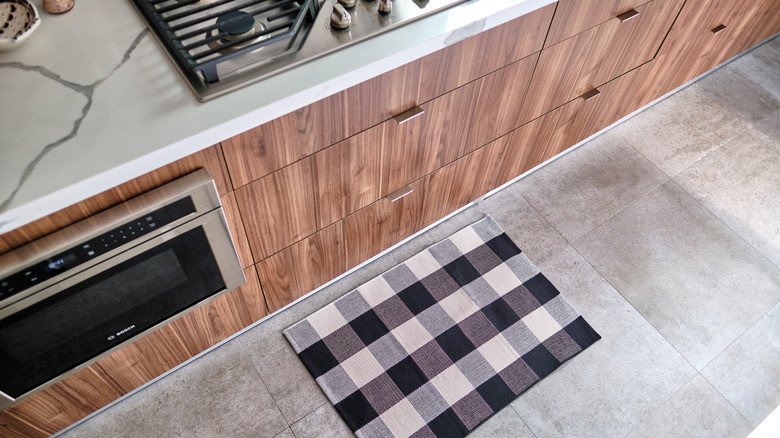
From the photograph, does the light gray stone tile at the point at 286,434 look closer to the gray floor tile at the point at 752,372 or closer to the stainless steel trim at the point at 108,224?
the stainless steel trim at the point at 108,224

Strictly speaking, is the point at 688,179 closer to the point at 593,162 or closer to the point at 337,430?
the point at 593,162

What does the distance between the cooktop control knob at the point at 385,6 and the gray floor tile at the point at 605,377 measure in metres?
1.16

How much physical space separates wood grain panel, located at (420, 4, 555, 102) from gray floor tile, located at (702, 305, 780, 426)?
1.20 meters

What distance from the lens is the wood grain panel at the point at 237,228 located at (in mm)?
1210

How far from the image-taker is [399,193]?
1.62m

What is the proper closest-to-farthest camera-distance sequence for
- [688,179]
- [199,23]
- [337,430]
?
[199,23], [337,430], [688,179]

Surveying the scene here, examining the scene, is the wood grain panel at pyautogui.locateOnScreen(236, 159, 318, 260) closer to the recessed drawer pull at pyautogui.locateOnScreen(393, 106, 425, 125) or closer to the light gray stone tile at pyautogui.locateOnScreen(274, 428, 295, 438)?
the recessed drawer pull at pyautogui.locateOnScreen(393, 106, 425, 125)

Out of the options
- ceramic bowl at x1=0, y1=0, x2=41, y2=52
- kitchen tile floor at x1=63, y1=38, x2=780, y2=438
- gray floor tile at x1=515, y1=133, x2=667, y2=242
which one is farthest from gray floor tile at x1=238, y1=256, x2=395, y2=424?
ceramic bowl at x1=0, y1=0, x2=41, y2=52

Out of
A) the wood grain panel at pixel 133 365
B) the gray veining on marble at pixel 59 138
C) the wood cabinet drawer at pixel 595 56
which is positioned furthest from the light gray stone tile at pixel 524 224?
the gray veining on marble at pixel 59 138

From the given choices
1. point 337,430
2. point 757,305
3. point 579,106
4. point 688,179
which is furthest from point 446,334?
point 688,179

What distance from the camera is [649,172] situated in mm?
2283

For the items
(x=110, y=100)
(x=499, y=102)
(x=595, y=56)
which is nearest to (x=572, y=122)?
(x=595, y=56)

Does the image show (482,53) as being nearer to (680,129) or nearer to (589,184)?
(589,184)

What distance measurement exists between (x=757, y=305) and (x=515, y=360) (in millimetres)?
907
